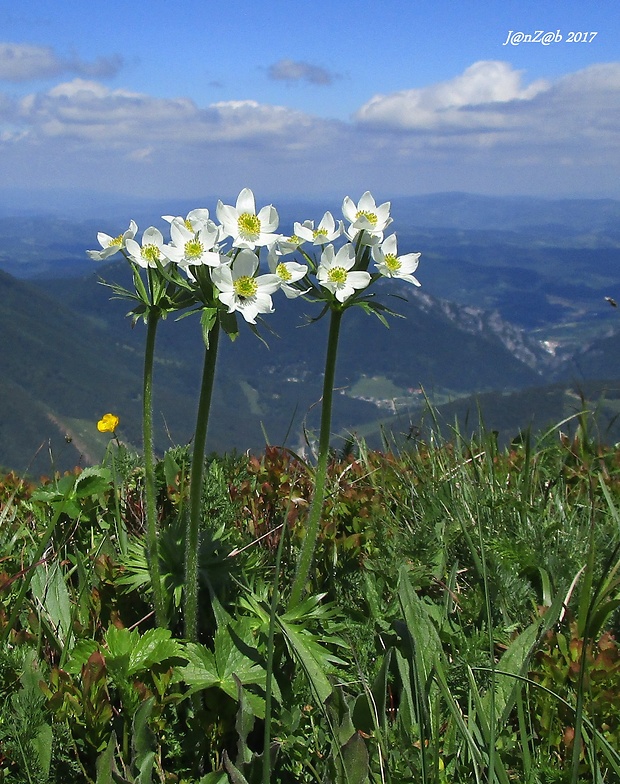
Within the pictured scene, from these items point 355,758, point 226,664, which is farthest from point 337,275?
point 355,758

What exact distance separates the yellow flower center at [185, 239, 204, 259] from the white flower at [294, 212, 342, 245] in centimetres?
51

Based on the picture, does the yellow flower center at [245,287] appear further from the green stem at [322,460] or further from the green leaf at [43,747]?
the green leaf at [43,747]

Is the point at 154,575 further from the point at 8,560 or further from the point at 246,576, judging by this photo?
the point at 8,560

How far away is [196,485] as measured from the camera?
288 cm

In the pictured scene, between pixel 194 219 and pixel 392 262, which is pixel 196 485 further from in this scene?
pixel 392 262

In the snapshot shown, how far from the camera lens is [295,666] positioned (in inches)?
122

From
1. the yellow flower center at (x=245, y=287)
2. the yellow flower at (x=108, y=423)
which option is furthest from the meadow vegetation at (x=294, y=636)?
the yellow flower at (x=108, y=423)

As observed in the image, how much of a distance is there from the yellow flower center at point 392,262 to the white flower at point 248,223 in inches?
20.3

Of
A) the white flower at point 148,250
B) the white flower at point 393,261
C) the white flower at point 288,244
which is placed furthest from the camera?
the white flower at point 393,261

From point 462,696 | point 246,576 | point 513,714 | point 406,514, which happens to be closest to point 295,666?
point 246,576

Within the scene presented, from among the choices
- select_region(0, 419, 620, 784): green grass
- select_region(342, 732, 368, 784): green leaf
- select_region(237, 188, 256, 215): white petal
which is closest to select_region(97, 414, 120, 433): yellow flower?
select_region(0, 419, 620, 784): green grass

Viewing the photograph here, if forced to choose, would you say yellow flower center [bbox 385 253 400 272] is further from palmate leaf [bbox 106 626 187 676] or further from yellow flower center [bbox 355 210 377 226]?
palmate leaf [bbox 106 626 187 676]

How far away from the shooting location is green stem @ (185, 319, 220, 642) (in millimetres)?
2723

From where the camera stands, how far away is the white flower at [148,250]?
2.74 meters
